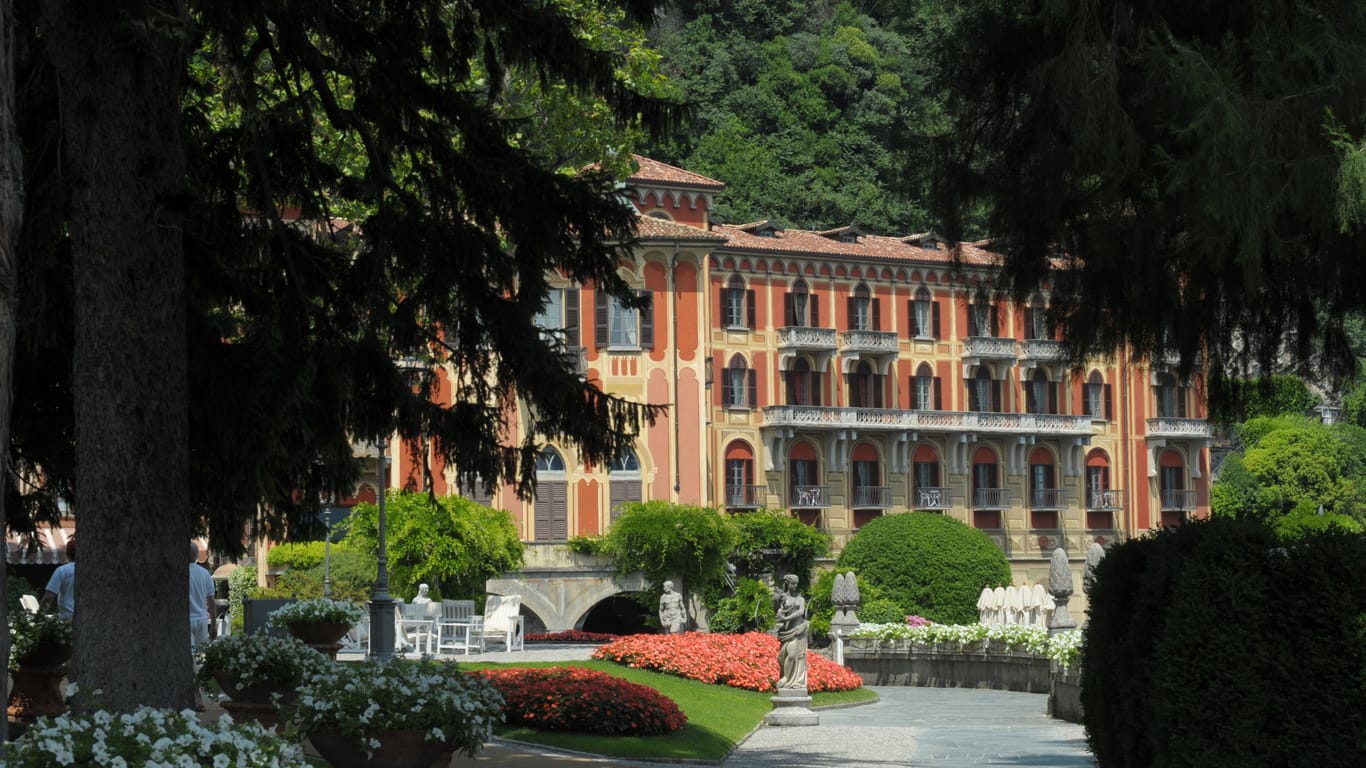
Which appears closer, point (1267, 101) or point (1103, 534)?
point (1267, 101)

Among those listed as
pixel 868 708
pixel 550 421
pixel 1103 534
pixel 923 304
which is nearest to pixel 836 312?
pixel 923 304

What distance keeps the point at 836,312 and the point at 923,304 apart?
366cm

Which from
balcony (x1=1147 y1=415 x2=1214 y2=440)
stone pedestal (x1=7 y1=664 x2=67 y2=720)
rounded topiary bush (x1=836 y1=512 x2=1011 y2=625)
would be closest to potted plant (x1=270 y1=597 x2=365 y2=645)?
stone pedestal (x1=7 y1=664 x2=67 y2=720)

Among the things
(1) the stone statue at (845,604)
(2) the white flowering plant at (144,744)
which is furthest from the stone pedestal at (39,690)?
(1) the stone statue at (845,604)

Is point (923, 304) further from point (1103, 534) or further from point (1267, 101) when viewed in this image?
point (1267, 101)

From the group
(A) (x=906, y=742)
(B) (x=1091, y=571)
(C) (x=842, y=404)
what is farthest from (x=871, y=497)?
(B) (x=1091, y=571)

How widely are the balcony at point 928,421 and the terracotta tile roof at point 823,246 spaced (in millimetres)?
5231

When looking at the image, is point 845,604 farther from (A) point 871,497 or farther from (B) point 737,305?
(A) point 871,497

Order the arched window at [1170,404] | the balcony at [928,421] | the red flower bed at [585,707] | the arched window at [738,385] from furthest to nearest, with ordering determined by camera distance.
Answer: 1. the arched window at [1170,404]
2. the balcony at [928,421]
3. the arched window at [738,385]
4. the red flower bed at [585,707]

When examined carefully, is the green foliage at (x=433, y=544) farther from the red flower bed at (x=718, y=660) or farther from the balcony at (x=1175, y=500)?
the balcony at (x=1175, y=500)

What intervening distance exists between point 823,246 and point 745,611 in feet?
57.9

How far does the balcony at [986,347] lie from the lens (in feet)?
213

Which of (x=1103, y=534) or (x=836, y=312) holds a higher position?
(x=836, y=312)

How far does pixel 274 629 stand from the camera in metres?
18.6
